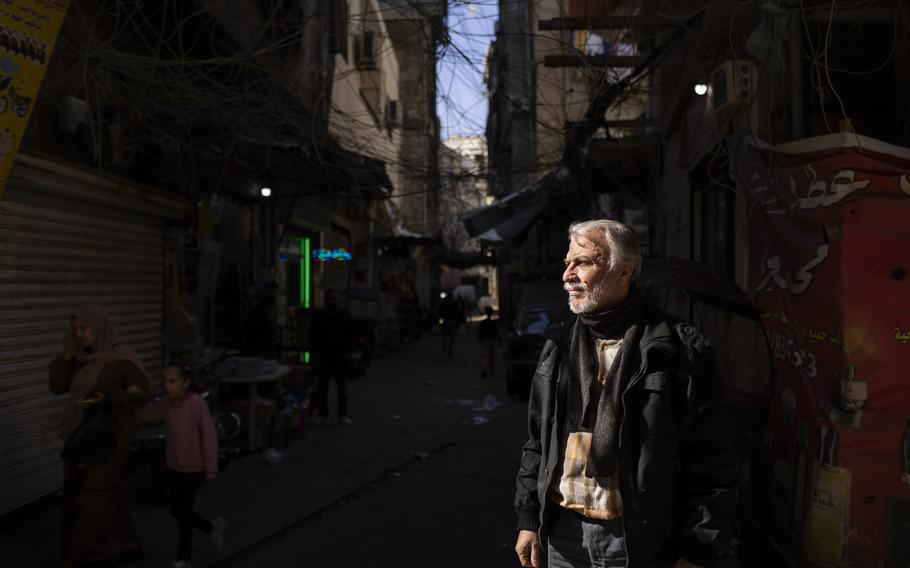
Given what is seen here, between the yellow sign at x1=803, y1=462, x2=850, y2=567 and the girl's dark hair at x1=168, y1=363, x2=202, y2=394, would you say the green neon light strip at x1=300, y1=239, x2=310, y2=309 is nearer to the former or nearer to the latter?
the girl's dark hair at x1=168, y1=363, x2=202, y2=394

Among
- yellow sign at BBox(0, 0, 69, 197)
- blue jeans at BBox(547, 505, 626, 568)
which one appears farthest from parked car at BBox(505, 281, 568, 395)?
blue jeans at BBox(547, 505, 626, 568)

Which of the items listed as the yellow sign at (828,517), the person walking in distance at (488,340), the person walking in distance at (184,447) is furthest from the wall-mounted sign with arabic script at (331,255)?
the yellow sign at (828,517)

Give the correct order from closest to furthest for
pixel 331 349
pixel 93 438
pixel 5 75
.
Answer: pixel 5 75, pixel 93 438, pixel 331 349

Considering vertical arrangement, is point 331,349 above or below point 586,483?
below

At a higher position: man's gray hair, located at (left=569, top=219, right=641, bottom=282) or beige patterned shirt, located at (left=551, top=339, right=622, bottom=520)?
man's gray hair, located at (left=569, top=219, right=641, bottom=282)

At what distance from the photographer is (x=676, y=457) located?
242cm

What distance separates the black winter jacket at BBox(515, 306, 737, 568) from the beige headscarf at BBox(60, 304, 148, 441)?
368cm

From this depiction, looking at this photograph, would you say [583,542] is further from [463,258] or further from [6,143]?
[463,258]

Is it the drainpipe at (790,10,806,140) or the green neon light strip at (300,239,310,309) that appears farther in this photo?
the green neon light strip at (300,239,310,309)

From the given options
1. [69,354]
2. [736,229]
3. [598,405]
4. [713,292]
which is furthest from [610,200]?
[598,405]

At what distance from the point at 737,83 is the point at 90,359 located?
484cm

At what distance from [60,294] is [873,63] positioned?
283 inches

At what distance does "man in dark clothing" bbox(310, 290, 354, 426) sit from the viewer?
10.6 metres

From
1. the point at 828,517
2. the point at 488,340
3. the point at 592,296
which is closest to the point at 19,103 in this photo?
the point at 592,296
